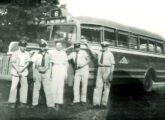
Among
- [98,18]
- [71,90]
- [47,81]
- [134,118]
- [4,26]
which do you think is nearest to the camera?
[134,118]

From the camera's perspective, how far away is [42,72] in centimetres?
567

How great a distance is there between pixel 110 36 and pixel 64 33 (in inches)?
52.9

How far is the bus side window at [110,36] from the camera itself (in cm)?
743

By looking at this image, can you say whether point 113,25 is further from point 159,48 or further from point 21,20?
point 159,48

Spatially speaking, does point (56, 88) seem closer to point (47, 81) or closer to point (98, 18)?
point (47, 81)

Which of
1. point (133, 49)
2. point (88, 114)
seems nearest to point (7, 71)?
point (88, 114)

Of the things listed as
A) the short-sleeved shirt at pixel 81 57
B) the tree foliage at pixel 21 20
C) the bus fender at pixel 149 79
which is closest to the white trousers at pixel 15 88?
the short-sleeved shirt at pixel 81 57

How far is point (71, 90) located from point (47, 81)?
3.62ft

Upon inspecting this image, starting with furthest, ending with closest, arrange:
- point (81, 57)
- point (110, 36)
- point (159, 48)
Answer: point (159, 48)
point (110, 36)
point (81, 57)

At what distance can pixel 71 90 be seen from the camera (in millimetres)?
6680

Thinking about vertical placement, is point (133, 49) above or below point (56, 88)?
above

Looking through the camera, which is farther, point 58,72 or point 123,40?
point 123,40

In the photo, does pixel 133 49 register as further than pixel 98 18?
Yes

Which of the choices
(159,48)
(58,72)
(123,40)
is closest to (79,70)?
(58,72)
